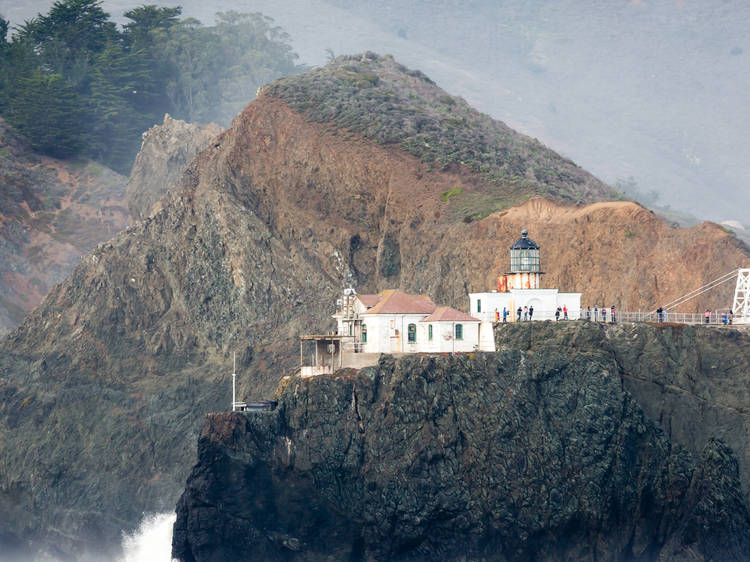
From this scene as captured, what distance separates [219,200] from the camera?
91.6 metres

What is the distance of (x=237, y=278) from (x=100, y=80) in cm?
5199

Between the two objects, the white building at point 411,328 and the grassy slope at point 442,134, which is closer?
the white building at point 411,328

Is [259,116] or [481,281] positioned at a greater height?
[259,116]

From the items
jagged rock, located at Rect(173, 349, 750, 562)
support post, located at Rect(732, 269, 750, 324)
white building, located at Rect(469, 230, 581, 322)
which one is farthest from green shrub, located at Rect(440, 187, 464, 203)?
jagged rock, located at Rect(173, 349, 750, 562)

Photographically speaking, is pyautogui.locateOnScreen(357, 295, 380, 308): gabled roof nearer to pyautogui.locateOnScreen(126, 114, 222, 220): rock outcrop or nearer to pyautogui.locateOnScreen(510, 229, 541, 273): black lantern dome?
pyautogui.locateOnScreen(510, 229, 541, 273): black lantern dome

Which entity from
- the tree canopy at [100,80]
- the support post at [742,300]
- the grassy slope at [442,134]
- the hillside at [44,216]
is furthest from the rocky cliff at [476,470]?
the tree canopy at [100,80]

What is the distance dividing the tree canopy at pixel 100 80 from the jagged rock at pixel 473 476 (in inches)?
2600

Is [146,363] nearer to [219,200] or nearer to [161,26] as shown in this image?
[219,200]

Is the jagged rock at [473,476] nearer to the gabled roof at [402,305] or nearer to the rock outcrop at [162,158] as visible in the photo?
the gabled roof at [402,305]

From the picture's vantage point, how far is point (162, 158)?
391ft

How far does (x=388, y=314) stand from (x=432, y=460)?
9147mm

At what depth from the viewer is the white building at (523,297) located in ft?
236

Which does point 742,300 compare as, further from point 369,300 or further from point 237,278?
point 237,278

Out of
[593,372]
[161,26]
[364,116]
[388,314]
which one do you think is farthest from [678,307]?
[161,26]
